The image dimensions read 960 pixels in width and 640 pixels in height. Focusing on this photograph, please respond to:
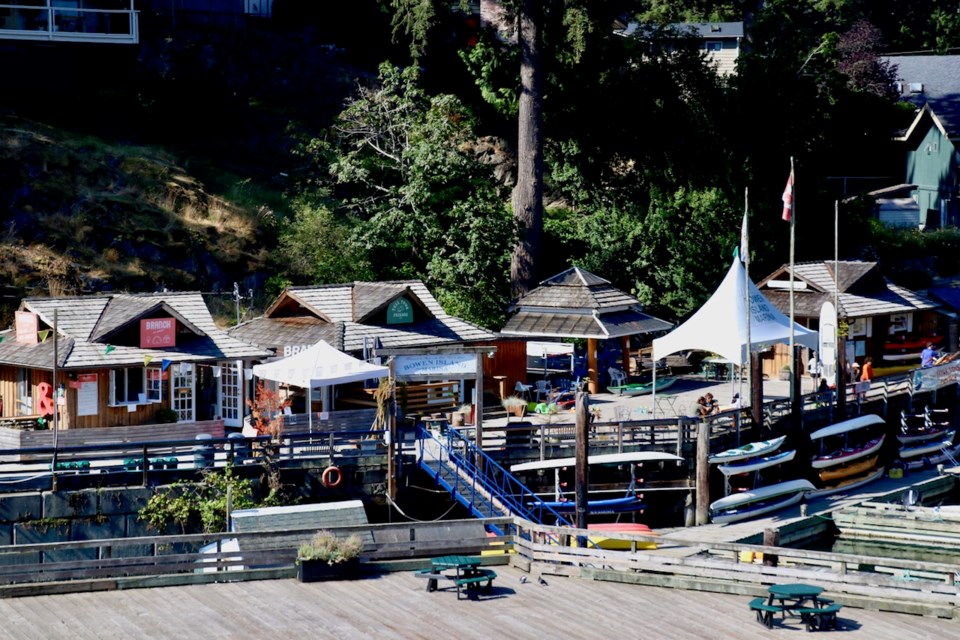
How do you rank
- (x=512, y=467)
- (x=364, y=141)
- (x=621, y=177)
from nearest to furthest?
(x=512, y=467) < (x=364, y=141) < (x=621, y=177)

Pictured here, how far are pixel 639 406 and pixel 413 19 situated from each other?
56.9ft

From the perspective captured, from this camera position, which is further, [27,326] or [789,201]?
[789,201]

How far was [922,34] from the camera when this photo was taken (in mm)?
93875

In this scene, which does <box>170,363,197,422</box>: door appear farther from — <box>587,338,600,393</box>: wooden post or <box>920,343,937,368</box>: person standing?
<box>920,343,937,368</box>: person standing

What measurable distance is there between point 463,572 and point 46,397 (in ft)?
52.4

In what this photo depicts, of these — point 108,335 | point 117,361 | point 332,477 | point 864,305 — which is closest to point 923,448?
point 864,305

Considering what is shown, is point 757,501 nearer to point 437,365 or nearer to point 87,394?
point 437,365

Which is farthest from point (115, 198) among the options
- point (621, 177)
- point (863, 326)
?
point (863, 326)

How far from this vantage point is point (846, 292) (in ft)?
163

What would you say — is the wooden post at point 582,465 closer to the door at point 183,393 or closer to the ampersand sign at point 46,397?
the door at point 183,393

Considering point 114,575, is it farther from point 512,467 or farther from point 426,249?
point 426,249

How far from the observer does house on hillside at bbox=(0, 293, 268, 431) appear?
1446 inches

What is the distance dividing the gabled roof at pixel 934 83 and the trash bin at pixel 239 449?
170 feet

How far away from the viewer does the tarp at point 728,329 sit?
3875 cm
